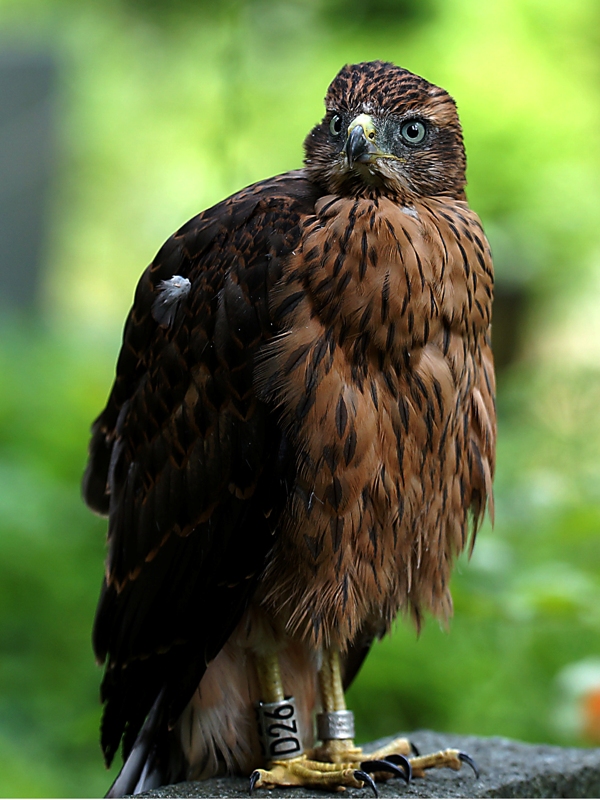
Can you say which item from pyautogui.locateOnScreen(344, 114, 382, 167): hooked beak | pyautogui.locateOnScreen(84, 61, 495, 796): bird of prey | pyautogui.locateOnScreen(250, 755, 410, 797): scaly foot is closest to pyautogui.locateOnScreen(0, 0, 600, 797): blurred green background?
pyautogui.locateOnScreen(250, 755, 410, 797): scaly foot

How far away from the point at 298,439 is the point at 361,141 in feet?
2.28

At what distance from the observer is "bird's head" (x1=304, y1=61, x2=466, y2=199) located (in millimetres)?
2398

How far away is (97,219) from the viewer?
908 cm

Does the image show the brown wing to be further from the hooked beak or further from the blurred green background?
the blurred green background

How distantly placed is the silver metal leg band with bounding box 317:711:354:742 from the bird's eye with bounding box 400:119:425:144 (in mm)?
1487

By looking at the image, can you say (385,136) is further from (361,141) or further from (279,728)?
(279,728)

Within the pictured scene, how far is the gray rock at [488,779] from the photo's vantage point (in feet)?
8.48

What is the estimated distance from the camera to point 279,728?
8.71ft

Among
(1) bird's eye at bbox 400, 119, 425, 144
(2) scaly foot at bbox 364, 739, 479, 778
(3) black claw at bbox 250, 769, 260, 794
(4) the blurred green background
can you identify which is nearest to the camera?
(1) bird's eye at bbox 400, 119, 425, 144

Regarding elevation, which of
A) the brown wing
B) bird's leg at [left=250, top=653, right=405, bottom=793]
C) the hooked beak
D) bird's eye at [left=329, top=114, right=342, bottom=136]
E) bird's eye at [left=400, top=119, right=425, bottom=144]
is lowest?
bird's leg at [left=250, top=653, right=405, bottom=793]

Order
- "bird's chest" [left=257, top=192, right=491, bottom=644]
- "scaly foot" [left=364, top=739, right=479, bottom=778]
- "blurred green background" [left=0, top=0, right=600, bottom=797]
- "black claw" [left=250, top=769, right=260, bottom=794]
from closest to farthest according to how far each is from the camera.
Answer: "bird's chest" [left=257, top=192, right=491, bottom=644], "black claw" [left=250, top=769, right=260, bottom=794], "scaly foot" [left=364, top=739, right=479, bottom=778], "blurred green background" [left=0, top=0, right=600, bottom=797]

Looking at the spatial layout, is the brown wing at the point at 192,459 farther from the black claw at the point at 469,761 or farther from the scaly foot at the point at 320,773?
the black claw at the point at 469,761

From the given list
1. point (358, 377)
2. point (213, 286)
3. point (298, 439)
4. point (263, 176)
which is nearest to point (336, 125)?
point (213, 286)

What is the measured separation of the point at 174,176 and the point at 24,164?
4.68 feet
